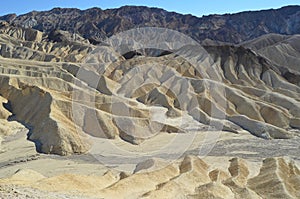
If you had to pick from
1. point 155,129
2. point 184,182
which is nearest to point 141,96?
point 155,129

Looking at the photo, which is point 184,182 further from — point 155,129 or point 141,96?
point 141,96

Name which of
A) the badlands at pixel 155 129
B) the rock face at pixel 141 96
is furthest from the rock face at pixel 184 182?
the rock face at pixel 141 96

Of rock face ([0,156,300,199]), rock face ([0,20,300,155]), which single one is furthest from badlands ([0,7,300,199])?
rock face ([0,20,300,155])

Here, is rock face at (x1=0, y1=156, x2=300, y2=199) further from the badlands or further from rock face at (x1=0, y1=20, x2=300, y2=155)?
rock face at (x1=0, y1=20, x2=300, y2=155)

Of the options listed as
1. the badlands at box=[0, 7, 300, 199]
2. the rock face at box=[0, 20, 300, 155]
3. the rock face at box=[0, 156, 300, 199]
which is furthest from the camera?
the rock face at box=[0, 20, 300, 155]

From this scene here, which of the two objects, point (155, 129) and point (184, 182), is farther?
point (155, 129)

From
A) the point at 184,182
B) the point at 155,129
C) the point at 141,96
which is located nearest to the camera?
the point at 184,182

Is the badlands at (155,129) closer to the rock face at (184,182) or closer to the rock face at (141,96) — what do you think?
the rock face at (184,182)

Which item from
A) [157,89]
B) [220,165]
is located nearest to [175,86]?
[157,89]

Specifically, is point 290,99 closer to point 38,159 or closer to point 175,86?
point 175,86
